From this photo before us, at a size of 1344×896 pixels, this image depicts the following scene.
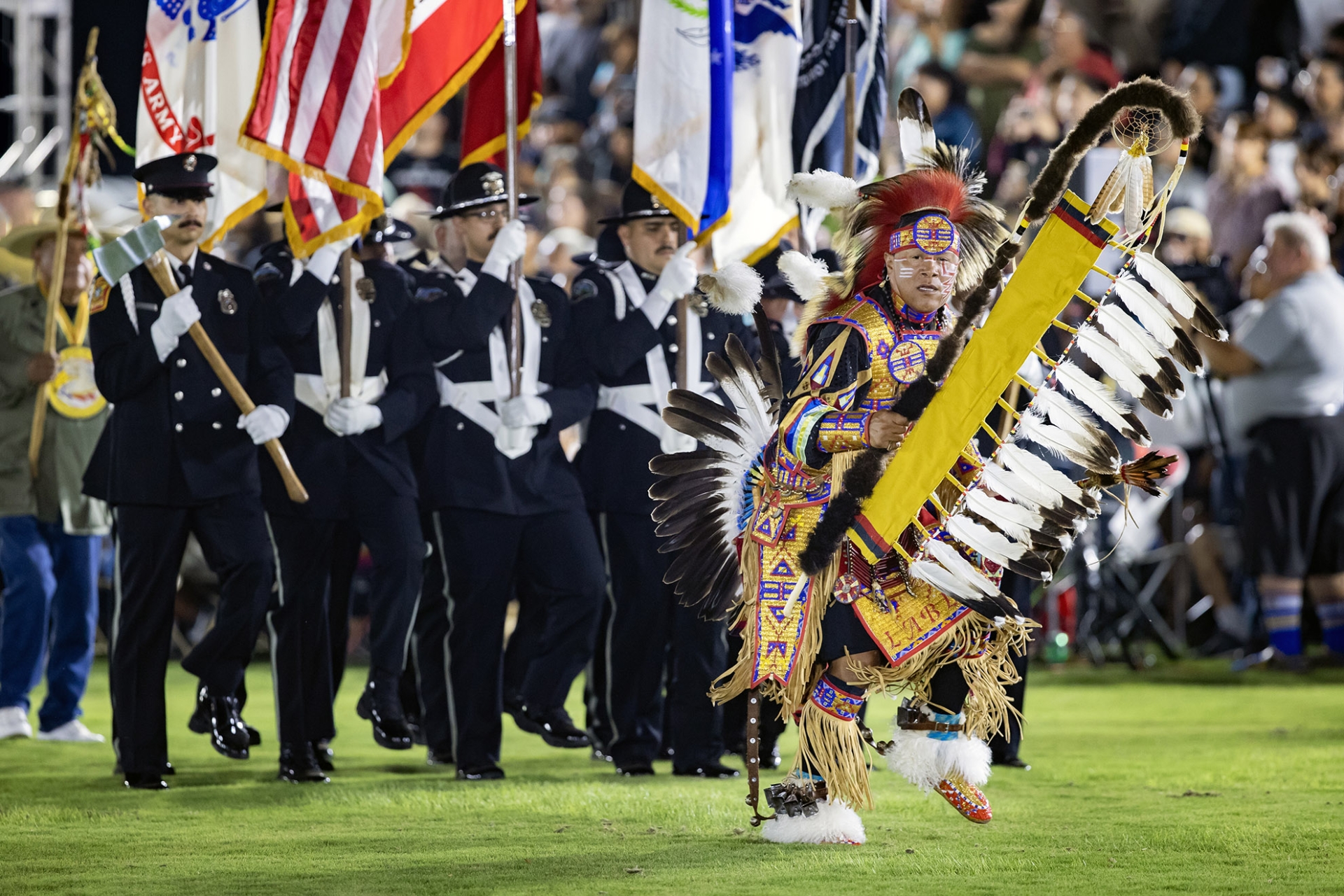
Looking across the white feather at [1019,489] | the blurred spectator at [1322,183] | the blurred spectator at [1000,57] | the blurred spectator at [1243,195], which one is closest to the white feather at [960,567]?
the white feather at [1019,489]

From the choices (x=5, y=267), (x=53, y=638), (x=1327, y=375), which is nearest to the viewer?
(x=53, y=638)

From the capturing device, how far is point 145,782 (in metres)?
6.51

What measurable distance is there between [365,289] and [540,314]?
0.69m

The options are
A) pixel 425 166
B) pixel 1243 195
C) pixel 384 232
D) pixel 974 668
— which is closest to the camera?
pixel 974 668

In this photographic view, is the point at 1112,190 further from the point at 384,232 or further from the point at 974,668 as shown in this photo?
the point at 384,232

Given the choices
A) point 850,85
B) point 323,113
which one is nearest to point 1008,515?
point 850,85

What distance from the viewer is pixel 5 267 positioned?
29.9 feet

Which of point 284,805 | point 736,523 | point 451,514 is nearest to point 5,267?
point 451,514

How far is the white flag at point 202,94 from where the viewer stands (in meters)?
7.27

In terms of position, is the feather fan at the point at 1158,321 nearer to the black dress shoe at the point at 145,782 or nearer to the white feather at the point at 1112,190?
the white feather at the point at 1112,190

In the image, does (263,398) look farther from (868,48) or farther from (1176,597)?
(1176,597)

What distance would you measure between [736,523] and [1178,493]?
22.1ft

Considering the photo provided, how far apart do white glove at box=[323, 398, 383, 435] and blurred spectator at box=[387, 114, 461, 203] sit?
677 centimetres

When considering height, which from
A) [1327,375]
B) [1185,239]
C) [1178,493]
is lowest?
[1178,493]
